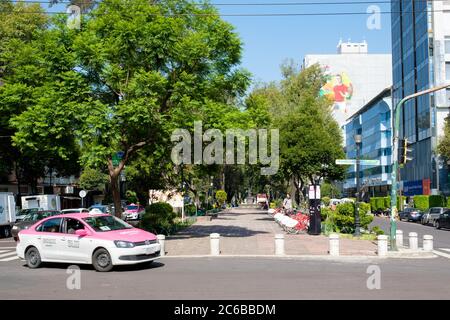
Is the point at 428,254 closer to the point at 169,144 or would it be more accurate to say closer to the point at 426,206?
the point at 169,144

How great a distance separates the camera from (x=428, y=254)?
18812mm

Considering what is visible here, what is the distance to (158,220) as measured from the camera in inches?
1045

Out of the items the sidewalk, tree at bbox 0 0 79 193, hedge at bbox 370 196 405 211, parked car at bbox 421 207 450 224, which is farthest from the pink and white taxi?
hedge at bbox 370 196 405 211

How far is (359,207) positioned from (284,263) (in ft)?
35.9

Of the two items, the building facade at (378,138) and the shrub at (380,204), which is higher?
the building facade at (378,138)

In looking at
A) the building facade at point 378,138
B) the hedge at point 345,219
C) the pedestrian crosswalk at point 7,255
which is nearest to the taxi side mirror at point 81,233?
the pedestrian crosswalk at point 7,255

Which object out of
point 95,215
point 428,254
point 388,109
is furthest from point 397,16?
point 95,215

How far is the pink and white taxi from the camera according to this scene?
1452 cm

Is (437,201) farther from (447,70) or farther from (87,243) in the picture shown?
(87,243)

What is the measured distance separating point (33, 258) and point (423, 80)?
6169cm

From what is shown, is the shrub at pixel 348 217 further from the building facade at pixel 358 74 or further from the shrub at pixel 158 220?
the building facade at pixel 358 74

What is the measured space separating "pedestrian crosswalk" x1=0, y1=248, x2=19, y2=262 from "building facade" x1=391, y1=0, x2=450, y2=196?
167 feet

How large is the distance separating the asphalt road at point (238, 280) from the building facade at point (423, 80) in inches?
1984

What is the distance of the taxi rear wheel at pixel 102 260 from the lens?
14602mm
